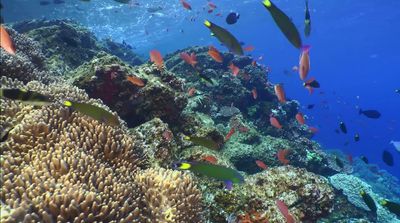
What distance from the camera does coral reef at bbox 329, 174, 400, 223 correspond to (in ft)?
32.6

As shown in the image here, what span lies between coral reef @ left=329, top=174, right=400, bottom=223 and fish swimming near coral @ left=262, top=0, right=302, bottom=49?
8198 mm

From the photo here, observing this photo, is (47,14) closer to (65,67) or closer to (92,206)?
(65,67)

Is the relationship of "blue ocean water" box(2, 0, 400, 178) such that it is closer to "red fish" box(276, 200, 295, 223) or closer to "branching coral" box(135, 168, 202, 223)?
"red fish" box(276, 200, 295, 223)

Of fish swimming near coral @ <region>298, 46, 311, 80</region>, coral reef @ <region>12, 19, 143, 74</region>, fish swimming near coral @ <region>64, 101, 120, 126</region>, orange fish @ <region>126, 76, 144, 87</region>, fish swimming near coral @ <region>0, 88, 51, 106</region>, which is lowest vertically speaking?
coral reef @ <region>12, 19, 143, 74</region>

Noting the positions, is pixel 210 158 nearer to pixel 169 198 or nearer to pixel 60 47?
pixel 169 198

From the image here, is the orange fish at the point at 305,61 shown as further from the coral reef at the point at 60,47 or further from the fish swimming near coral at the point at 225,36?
the coral reef at the point at 60,47

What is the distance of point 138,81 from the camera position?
6.22m

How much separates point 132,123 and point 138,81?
0.95 metres

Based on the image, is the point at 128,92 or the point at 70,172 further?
the point at 128,92

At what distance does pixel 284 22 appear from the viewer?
3074 mm

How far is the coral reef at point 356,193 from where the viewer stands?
9938 millimetres

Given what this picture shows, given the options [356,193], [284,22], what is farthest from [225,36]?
[356,193]

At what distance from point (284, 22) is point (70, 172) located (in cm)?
282

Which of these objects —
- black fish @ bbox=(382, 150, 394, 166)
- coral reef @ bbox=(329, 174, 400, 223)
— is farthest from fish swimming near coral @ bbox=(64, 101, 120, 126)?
black fish @ bbox=(382, 150, 394, 166)
